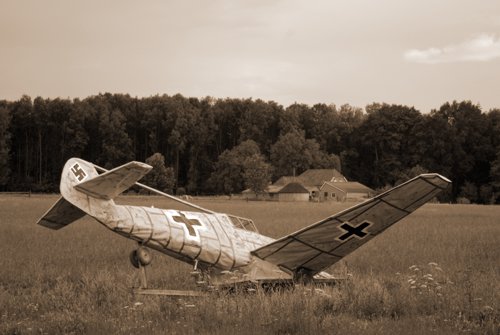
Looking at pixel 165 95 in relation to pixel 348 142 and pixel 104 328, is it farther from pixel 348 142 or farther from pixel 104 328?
pixel 104 328

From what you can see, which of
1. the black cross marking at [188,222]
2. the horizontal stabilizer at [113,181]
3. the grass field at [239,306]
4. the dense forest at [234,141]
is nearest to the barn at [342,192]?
the dense forest at [234,141]

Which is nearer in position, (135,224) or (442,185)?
(442,185)

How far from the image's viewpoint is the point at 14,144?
95.7 m

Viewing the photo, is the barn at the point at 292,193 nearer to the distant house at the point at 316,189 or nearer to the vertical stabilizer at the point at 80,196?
the distant house at the point at 316,189

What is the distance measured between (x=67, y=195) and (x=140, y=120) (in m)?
98.6

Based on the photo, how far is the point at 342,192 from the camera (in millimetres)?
88938

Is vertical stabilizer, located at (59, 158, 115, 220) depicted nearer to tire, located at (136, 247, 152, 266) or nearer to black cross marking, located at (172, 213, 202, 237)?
tire, located at (136, 247, 152, 266)

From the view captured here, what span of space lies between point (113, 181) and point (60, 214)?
165 cm

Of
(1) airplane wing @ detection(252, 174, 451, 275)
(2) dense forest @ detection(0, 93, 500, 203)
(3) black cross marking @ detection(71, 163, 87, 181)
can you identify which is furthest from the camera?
(2) dense forest @ detection(0, 93, 500, 203)

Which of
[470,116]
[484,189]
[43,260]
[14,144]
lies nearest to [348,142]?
[470,116]

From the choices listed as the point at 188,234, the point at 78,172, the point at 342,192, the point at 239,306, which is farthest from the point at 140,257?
the point at 342,192

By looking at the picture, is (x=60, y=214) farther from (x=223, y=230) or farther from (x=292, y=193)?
(x=292, y=193)

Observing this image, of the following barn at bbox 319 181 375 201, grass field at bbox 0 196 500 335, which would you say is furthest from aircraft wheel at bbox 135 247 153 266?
barn at bbox 319 181 375 201

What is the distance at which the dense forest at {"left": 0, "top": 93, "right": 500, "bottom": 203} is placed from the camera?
3593 inches
